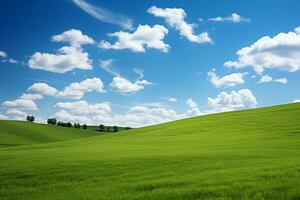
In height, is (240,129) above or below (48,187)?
above

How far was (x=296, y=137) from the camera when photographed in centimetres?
3447

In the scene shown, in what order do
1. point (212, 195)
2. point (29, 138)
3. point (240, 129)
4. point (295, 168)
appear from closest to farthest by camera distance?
point (212, 195) < point (295, 168) < point (240, 129) < point (29, 138)

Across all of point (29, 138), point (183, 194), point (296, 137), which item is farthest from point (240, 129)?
point (29, 138)

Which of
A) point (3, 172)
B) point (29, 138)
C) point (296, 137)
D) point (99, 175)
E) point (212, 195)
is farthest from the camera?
point (29, 138)

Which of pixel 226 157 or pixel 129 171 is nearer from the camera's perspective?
pixel 129 171

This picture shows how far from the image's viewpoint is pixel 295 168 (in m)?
15.0

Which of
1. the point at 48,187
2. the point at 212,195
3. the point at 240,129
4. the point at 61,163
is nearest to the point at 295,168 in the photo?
the point at 212,195

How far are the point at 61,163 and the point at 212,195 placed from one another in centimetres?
1124

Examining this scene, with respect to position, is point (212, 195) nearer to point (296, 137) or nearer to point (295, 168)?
point (295, 168)

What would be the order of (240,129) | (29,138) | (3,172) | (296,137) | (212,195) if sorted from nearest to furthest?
(212,195) < (3,172) < (296,137) < (240,129) < (29,138)

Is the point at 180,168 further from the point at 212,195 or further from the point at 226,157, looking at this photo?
the point at 212,195

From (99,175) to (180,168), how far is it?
3.69 meters

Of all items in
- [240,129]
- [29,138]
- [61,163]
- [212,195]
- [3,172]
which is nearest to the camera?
[212,195]

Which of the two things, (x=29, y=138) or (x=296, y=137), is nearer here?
(x=296, y=137)
